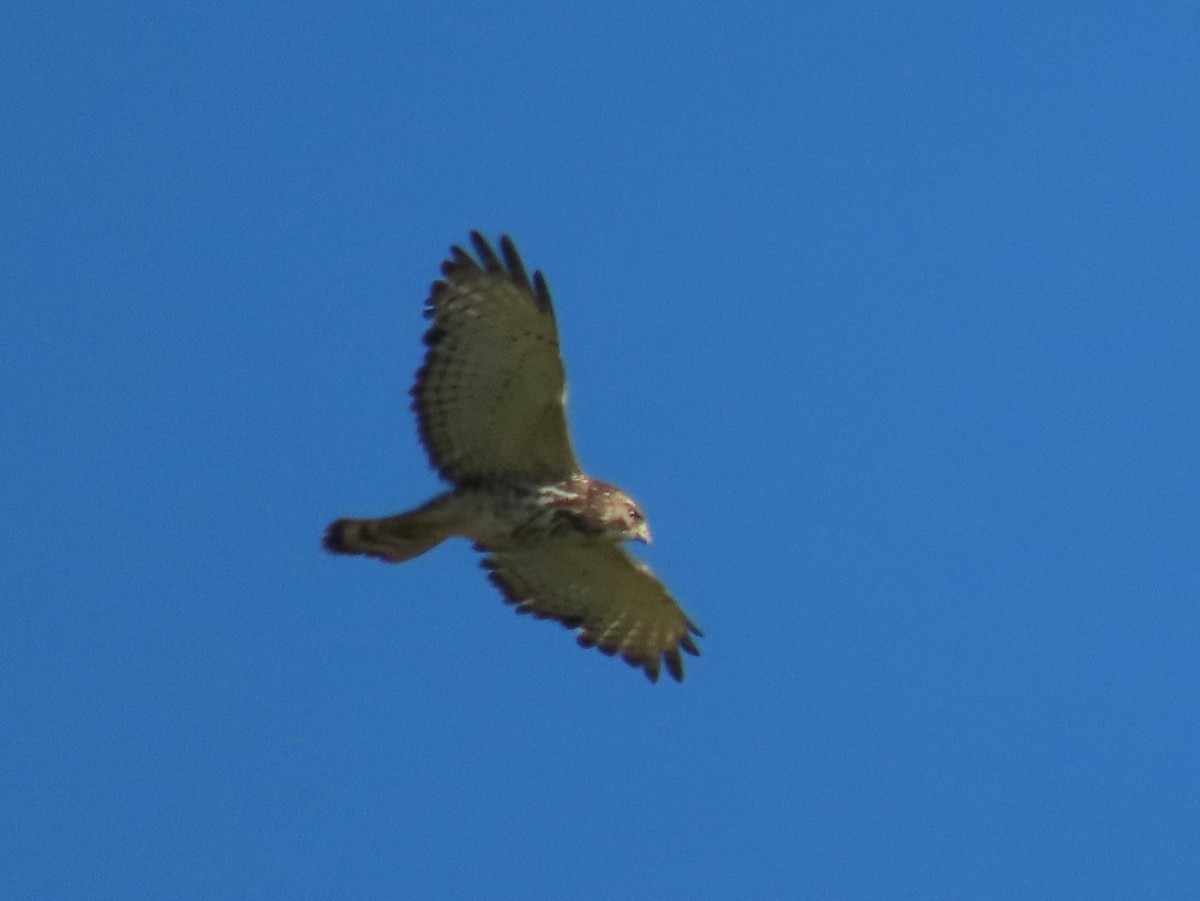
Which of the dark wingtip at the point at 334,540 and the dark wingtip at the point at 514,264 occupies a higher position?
the dark wingtip at the point at 514,264

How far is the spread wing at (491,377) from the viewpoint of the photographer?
1207 cm

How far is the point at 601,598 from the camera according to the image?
1355 cm

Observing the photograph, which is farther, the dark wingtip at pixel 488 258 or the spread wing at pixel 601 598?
the spread wing at pixel 601 598

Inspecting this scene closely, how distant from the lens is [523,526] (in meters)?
12.7

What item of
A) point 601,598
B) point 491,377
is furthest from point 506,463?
point 601,598

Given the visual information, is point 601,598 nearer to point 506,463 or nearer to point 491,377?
point 506,463

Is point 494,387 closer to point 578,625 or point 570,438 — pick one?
point 570,438

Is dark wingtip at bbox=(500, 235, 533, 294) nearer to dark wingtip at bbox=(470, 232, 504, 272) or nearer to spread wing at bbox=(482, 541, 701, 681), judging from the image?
dark wingtip at bbox=(470, 232, 504, 272)

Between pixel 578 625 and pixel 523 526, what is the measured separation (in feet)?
3.82

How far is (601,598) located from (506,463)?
133 cm

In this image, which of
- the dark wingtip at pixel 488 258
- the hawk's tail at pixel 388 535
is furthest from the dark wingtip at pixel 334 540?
the dark wingtip at pixel 488 258

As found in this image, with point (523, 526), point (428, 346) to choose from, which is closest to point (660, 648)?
point (523, 526)

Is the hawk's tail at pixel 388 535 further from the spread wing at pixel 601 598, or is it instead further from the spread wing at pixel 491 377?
the spread wing at pixel 601 598

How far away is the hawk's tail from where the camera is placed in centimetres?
1244
